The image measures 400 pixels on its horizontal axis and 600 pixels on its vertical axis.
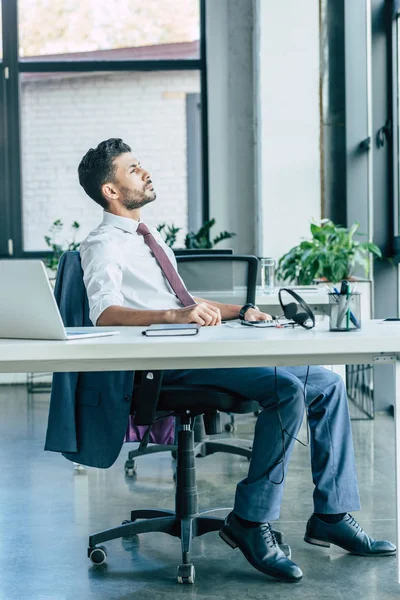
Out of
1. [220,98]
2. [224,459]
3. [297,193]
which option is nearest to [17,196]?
[220,98]

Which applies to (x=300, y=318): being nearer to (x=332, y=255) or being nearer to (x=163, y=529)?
(x=163, y=529)

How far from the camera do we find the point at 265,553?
2.23m

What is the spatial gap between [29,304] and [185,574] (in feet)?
2.94

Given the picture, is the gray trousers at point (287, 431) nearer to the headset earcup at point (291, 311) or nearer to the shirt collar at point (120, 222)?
the headset earcup at point (291, 311)


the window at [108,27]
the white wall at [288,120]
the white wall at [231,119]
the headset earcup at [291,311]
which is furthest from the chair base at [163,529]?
the window at [108,27]

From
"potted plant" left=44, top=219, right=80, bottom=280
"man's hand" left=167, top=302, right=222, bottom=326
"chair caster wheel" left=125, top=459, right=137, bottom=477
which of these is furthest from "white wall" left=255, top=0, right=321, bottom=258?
"man's hand" left=167, top=302, right=222, bottom=326

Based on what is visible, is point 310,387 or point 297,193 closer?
point 310,387

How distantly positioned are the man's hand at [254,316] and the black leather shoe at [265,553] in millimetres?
578

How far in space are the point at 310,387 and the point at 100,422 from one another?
2.00 ft

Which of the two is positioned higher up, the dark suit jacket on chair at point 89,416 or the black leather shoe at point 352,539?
the dark suit jacket on chair at point 89,416

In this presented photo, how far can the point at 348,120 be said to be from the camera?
17.1ft

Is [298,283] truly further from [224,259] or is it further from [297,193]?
[224,259]

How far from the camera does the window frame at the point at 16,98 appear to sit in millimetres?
6223

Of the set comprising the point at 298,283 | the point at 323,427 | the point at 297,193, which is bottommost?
the point at 323,427
